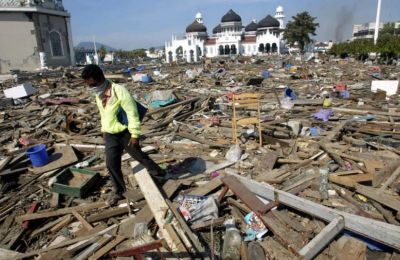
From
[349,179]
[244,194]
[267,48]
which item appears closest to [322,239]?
[244,194]

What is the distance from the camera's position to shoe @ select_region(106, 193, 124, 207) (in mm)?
4482

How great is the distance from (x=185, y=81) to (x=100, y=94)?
14.7 meters

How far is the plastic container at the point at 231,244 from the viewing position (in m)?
3.29

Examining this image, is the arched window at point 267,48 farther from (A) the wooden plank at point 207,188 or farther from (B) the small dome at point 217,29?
(A) the wooden plank at point 207,188

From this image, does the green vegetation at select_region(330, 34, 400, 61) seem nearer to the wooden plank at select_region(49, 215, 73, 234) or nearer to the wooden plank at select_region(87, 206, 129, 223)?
the wooden plank at select_region(87, 206, 129, 223)

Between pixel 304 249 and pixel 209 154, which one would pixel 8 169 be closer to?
pixel 209 154

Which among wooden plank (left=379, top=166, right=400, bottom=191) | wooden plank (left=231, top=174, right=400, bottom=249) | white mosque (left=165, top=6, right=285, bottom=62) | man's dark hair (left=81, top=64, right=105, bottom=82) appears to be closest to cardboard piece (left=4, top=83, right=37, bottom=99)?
man's dark hair (left=81, top=64, right=105, bottom=82)

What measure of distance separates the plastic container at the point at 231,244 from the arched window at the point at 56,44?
4308 cm

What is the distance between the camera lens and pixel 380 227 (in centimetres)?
315

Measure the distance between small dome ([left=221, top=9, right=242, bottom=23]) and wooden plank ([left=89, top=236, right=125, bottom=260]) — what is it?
81.2 m

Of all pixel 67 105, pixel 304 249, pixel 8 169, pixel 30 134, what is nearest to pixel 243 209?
pixel 304 249

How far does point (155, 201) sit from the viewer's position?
13.3 feet

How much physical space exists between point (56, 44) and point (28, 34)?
4.20 metres

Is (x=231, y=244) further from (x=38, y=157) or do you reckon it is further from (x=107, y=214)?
(x=38, y=157)
